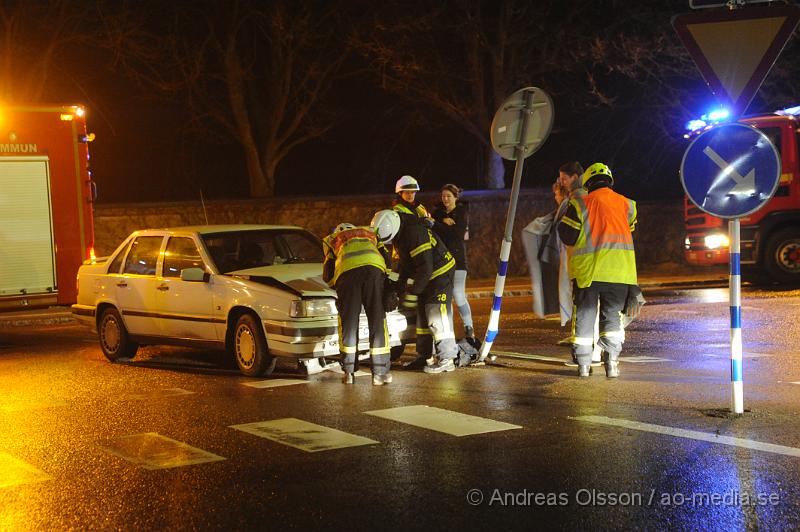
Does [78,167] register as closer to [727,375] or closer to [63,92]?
[727,375]

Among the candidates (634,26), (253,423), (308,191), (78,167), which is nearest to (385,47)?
(634,26)

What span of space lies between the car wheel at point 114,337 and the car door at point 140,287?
0.44 ft

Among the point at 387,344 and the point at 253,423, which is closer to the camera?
the point at 253,423

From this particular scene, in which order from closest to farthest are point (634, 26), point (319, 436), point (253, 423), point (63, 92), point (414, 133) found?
point (319, 436) → point (253, 423) → point (634, 26) → point (63, 92) → point (414, 133)

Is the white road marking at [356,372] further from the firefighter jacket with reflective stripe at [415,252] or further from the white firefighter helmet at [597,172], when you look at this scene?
the white firefighter helmet at [597,172]

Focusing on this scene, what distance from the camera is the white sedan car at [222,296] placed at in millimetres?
10289

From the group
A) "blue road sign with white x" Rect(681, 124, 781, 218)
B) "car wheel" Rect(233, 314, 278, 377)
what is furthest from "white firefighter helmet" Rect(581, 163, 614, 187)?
"car wheel" Rect(233, 314, 278, 377)

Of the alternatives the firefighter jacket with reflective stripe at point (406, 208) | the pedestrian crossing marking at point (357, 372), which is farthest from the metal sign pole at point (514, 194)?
the pedestrian crossing marking at point (357, 372)

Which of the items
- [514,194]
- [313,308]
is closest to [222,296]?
[313,308]

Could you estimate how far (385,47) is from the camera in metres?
24.8

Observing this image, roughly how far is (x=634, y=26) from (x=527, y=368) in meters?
15.7

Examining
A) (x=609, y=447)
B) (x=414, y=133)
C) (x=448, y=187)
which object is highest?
(x=414, y=133)

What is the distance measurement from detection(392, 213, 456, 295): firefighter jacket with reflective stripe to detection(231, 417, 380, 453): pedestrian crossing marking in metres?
2.47

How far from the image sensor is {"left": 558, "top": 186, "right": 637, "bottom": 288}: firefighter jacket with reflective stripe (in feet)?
31.6
